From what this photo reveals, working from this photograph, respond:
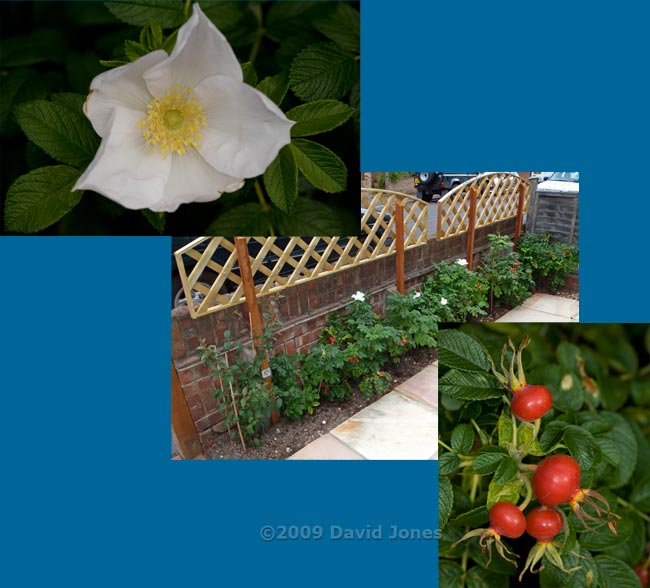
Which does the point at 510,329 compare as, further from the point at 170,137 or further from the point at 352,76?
the point at 170,137

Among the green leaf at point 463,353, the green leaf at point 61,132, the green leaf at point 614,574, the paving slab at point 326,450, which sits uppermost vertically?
the green leaf at point 61,132

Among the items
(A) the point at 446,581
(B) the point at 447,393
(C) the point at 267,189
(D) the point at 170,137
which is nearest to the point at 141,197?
(D) the point at 170,137

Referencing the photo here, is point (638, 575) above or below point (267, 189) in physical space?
below

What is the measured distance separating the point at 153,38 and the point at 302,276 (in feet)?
1.99

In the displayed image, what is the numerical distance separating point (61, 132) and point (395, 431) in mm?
971

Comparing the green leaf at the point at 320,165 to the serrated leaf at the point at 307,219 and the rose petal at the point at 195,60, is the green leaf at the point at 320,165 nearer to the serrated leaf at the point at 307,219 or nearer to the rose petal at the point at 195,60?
the serrated leaf at the point at 307,219

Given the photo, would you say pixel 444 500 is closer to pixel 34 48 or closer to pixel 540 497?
pixel 540 497

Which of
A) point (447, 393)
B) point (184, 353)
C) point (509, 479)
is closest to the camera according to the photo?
point (509, 479)

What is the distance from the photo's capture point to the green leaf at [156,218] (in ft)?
3.65

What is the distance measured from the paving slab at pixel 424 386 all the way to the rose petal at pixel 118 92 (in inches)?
32.7

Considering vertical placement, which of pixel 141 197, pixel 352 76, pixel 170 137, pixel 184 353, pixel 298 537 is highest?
pixel 352 76

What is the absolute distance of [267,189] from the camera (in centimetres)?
112

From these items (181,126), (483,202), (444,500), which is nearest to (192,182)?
(181,126)

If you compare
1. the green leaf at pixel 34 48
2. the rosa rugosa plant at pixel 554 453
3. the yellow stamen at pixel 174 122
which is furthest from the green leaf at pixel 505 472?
the green leaf at pixel 34 48
